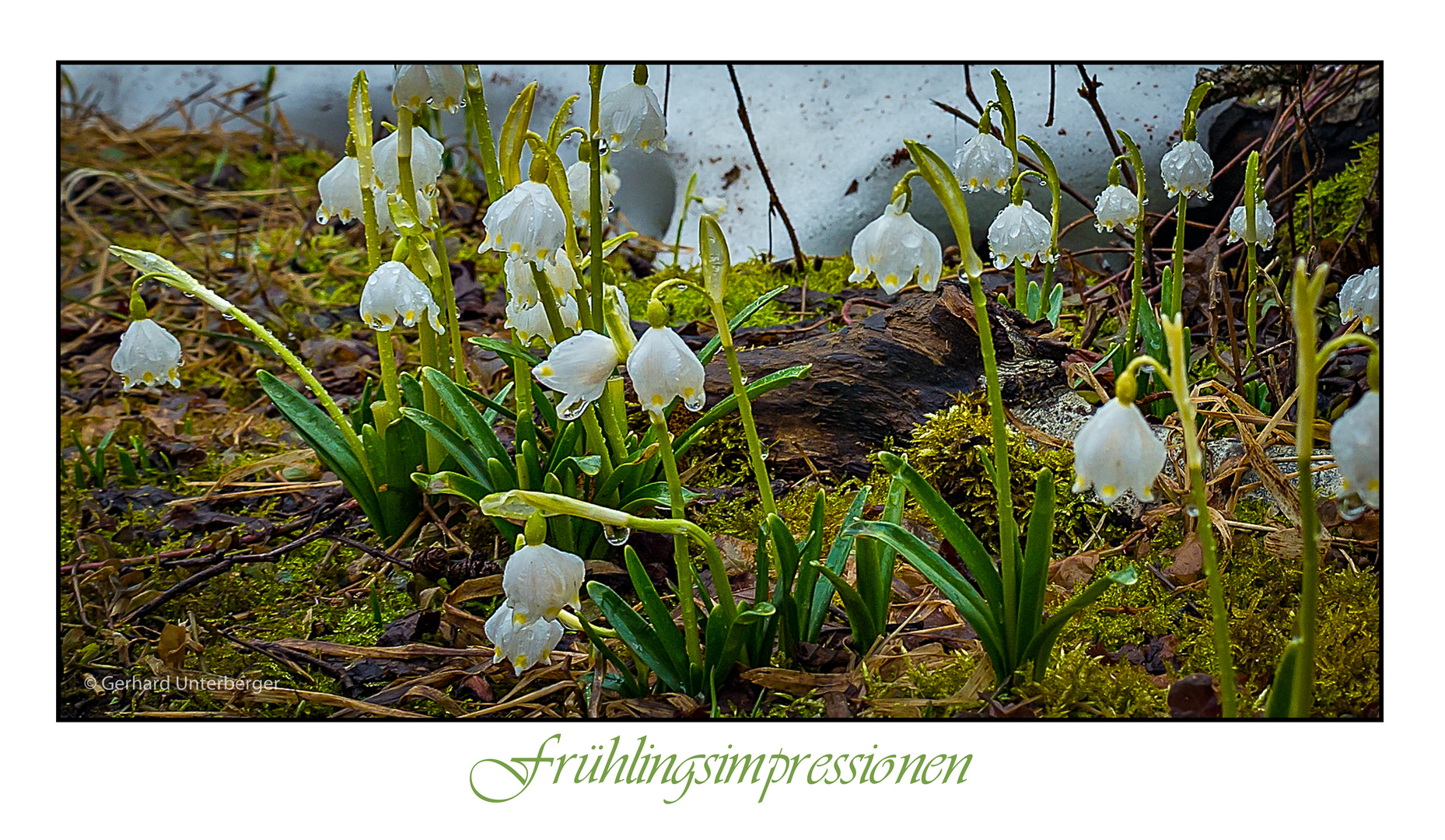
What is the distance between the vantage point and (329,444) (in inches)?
67.5

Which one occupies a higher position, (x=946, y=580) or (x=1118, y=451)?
(x=1118, y=451)

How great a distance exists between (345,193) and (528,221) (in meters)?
0.53

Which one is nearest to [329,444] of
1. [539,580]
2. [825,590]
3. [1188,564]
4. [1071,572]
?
[539,580]

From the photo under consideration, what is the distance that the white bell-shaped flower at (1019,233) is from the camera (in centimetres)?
186

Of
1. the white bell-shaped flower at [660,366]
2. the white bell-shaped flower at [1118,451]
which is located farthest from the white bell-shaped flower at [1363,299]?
the white bell-shaped flower at [660,366]

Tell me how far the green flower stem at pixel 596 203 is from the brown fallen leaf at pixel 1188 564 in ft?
2.85

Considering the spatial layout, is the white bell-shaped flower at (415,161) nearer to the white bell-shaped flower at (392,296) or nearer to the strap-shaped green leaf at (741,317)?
the white bell-shaped flower at (392,296)

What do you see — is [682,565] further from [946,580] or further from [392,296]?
[392,296]

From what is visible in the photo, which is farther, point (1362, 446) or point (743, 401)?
point (743, 401)

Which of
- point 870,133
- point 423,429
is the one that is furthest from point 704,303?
point 423,429

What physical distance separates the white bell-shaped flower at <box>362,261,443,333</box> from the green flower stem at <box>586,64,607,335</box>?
9.3 inches

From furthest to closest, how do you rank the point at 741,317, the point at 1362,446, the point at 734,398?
the point at 741,317
the point at 734,398
the point at 1362,446

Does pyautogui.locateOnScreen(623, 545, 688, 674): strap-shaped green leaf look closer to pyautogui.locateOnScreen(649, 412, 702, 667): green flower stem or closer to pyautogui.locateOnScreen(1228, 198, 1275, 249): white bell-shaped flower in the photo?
pyautogui.locateOnScreen(649, 412, 702, 667): green flower stem
